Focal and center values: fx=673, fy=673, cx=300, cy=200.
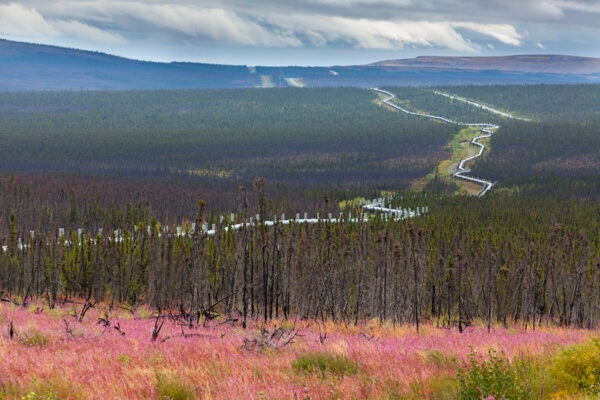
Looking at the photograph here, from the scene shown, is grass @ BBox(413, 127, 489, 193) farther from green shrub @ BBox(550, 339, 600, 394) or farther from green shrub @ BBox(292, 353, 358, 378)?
green shrub @ BBox(292, 353, 358, 378)

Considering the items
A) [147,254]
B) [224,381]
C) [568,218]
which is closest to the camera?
[224,381]

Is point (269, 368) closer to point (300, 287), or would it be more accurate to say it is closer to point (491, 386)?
point (491, 386)

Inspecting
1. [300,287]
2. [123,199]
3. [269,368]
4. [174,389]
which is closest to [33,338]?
[174,389]

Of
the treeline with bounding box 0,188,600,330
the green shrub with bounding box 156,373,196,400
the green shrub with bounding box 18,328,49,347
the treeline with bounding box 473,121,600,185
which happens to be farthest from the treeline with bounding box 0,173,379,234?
the green shrub with bounding box 156,373,196,400

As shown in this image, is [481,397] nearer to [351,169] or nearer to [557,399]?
[557,399]

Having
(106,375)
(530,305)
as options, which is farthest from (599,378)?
(530,305)

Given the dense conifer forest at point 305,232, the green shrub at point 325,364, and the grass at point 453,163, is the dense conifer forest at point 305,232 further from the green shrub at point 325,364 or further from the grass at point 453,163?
the green shrub at point 325,364

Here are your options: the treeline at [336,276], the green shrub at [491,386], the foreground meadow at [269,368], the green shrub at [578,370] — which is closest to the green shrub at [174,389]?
the foreground meadow at [269,368]
